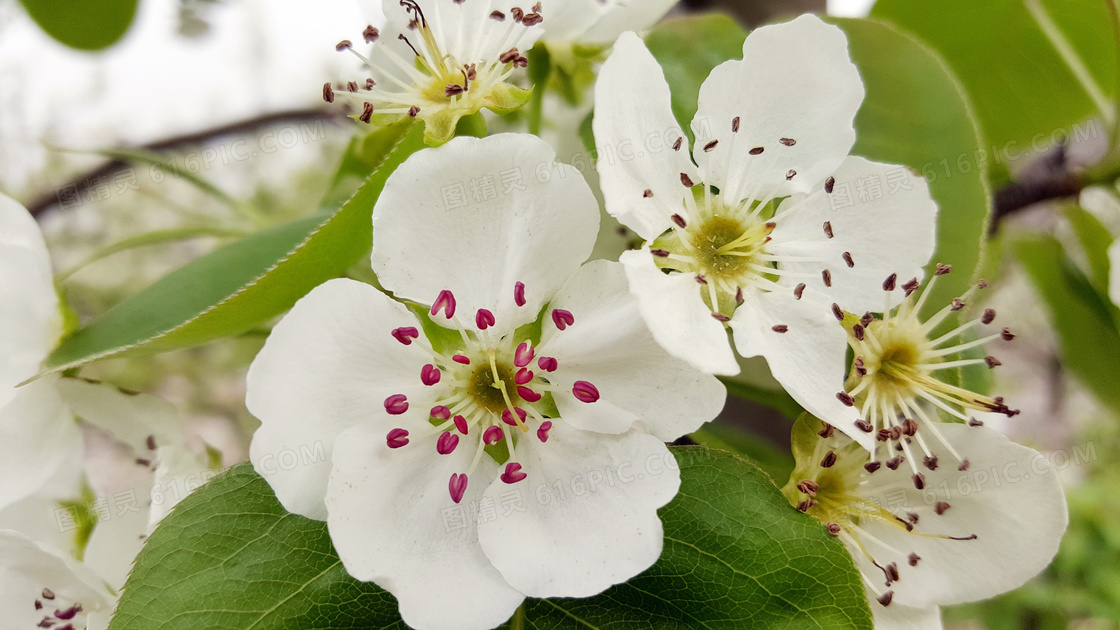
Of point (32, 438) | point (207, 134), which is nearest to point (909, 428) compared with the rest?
point (32, 438)

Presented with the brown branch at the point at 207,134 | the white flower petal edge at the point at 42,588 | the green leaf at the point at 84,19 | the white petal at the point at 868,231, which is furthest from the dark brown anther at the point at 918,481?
the green leaf at the point at 84,19

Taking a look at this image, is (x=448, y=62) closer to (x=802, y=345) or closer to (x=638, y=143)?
(x=638, y=143)

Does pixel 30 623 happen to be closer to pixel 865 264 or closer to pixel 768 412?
pixel 865 264

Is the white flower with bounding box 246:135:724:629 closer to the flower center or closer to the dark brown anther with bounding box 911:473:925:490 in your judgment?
the flower center

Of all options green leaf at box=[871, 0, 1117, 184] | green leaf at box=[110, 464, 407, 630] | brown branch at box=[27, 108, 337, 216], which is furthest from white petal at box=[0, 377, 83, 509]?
green leaf at box=[871, 0, 1117, 184]

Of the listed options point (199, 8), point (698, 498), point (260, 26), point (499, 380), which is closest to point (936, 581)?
point (698, 498)
